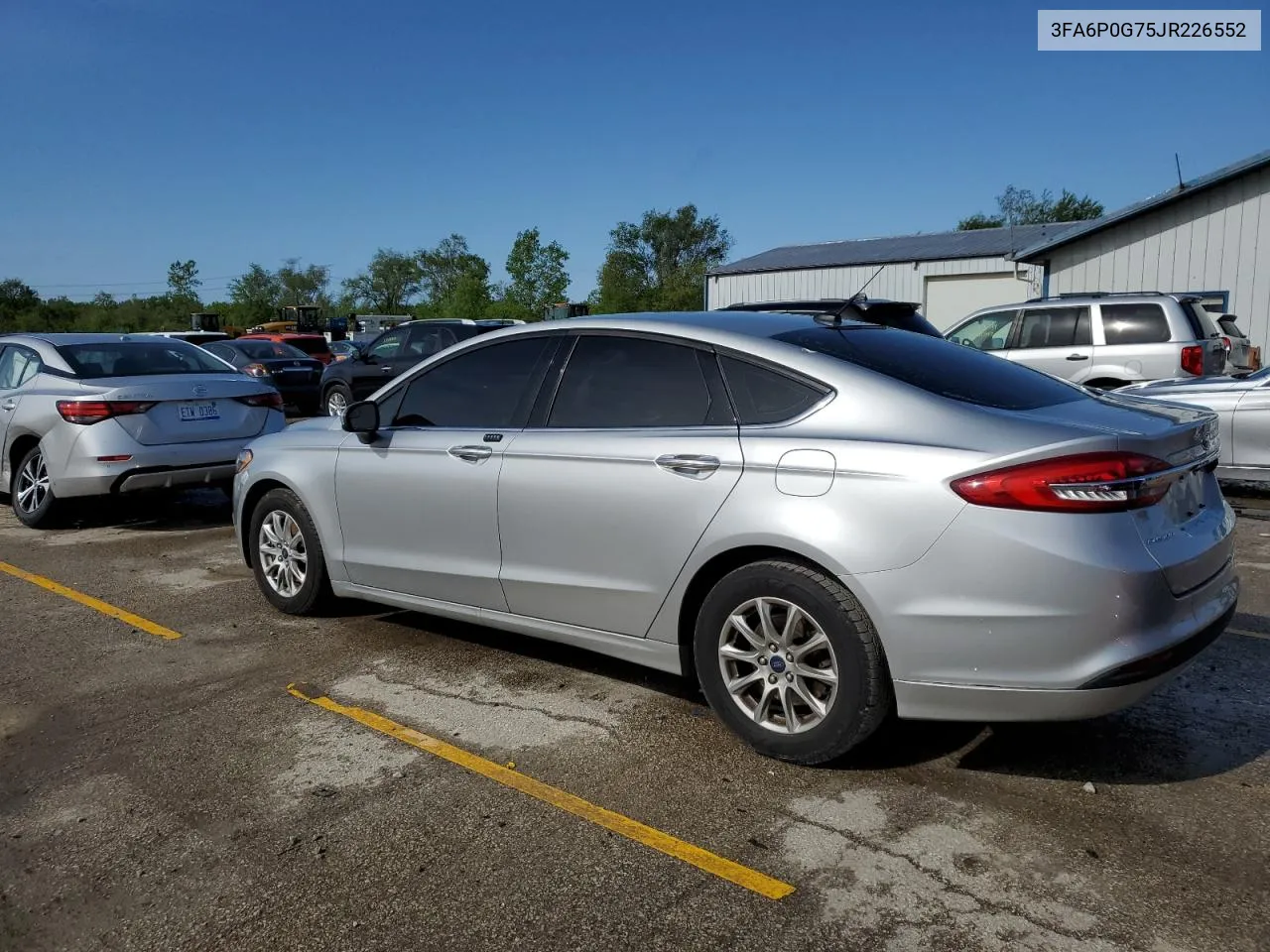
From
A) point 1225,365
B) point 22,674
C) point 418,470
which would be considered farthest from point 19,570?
point 1225,365

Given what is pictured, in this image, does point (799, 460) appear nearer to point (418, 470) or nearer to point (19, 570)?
point (418, 470)

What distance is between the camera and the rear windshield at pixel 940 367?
372 cm

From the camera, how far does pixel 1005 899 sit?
2.85 metres

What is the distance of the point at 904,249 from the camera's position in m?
32.4

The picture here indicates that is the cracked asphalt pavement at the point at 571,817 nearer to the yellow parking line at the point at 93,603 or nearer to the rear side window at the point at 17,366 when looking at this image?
the yellow parking line at the point at 93,603

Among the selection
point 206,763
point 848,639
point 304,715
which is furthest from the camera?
point 304,715

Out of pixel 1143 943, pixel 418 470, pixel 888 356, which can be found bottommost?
pixel 1143 943

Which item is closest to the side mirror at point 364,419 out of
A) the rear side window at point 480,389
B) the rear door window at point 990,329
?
the rear side window at point 480,389

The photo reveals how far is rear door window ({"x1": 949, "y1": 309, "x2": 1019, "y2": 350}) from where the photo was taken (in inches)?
504

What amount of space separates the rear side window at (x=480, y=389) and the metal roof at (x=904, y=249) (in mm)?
25281

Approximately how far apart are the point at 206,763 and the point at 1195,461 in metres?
3.71

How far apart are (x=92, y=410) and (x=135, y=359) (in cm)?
90

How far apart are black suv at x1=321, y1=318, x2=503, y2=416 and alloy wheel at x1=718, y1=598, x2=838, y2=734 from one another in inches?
556

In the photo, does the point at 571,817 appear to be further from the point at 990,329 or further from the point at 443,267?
the point at 443,267
